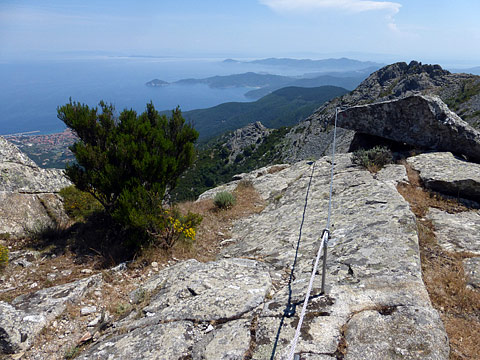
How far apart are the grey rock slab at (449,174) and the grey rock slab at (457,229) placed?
35.5 inches

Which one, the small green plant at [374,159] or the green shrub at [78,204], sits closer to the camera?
the green shrub at [78,204]

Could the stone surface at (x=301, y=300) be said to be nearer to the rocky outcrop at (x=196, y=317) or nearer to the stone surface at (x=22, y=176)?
the rocky outcrop at (x=196, y=317)

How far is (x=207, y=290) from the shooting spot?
4738 mm

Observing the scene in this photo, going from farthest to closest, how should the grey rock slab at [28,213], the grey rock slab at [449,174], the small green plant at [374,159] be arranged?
the small green plant at [374,159], the grey rock slab at [28,213], the grey rock slab at [449,174]

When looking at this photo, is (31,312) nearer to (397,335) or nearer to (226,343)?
(226,343)

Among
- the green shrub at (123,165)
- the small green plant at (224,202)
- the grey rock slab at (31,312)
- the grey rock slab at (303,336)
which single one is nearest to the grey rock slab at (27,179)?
the green shrub at (123,165)

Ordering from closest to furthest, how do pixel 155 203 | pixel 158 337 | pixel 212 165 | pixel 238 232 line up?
1. pixel 158 337
2. pixel 155 203
3. pixel 238 232
4. pixel 212 165

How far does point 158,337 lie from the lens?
3672 millimetres

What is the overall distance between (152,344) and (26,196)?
30.6ft

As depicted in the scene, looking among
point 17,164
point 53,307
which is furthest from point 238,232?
point 17,164

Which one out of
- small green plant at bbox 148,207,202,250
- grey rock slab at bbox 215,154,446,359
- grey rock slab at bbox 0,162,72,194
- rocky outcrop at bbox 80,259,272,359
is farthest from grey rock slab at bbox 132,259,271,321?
grey rock slab at bbox 0,162,72,194

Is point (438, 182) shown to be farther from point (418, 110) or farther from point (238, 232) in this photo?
point (238, 232)

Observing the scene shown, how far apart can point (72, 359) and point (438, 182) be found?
32.1 ft

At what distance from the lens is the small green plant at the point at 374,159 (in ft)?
34.1
